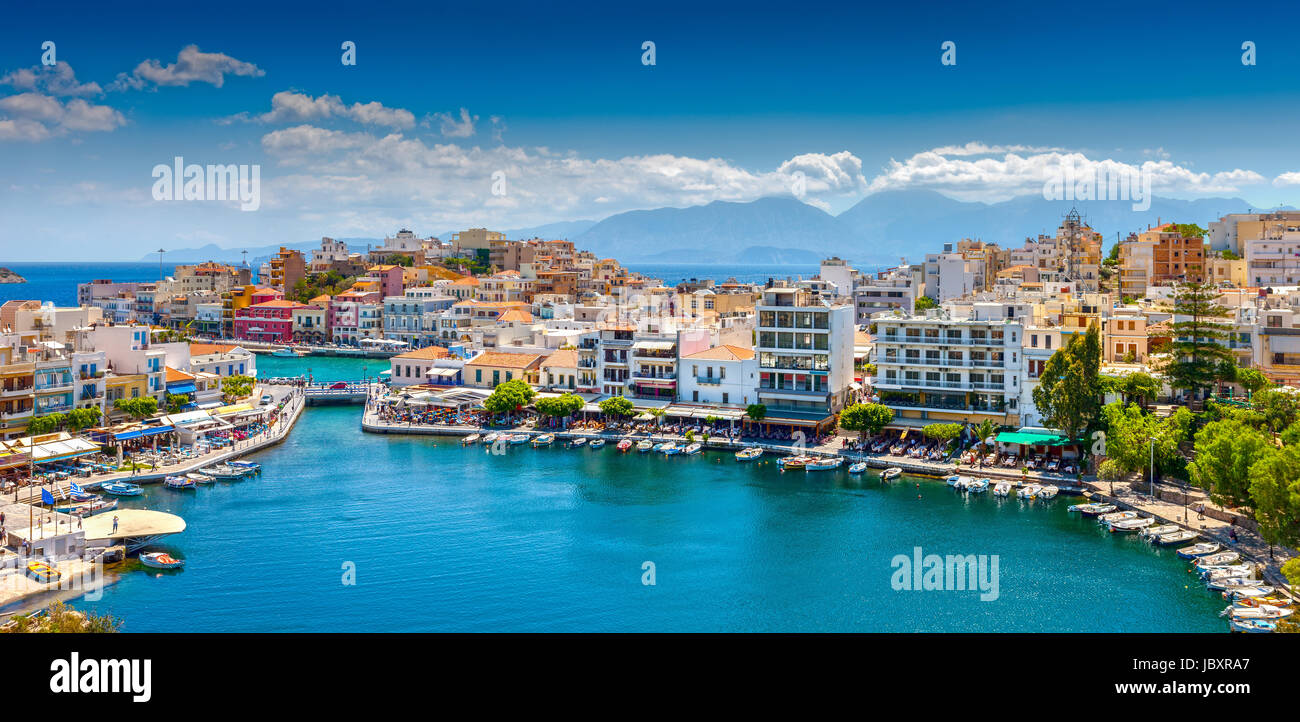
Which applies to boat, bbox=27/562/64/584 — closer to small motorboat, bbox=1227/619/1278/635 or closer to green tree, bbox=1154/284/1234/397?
small motorboat, bbox=1227/619/1278/635

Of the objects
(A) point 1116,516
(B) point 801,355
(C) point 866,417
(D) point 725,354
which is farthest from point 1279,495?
(D) point 725,354

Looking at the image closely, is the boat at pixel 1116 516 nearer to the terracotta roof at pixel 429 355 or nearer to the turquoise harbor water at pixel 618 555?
the turquoise harbor water at pixel 618 555

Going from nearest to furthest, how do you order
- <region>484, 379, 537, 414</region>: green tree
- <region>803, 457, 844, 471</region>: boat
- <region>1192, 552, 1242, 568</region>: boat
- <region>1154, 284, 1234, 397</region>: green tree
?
<region>1192, 552, 1242, 568</region>: boat, <region>1154, 284, 1234, 397</region>: green tree, <region>803, 457, 844, 471</region>: boat, <region>484, 379, 537, 414</region>: green tree

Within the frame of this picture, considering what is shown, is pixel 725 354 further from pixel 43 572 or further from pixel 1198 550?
pixel 43 572

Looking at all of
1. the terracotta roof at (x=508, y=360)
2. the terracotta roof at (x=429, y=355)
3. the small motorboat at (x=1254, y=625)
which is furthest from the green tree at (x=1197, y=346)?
the terracotta roof at (x=429, y=355)

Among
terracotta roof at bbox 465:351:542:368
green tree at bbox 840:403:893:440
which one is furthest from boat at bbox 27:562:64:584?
terracotta roof at bbox 465:351:542:368

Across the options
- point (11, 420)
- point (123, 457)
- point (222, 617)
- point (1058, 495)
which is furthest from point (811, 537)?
point (11, 420)
